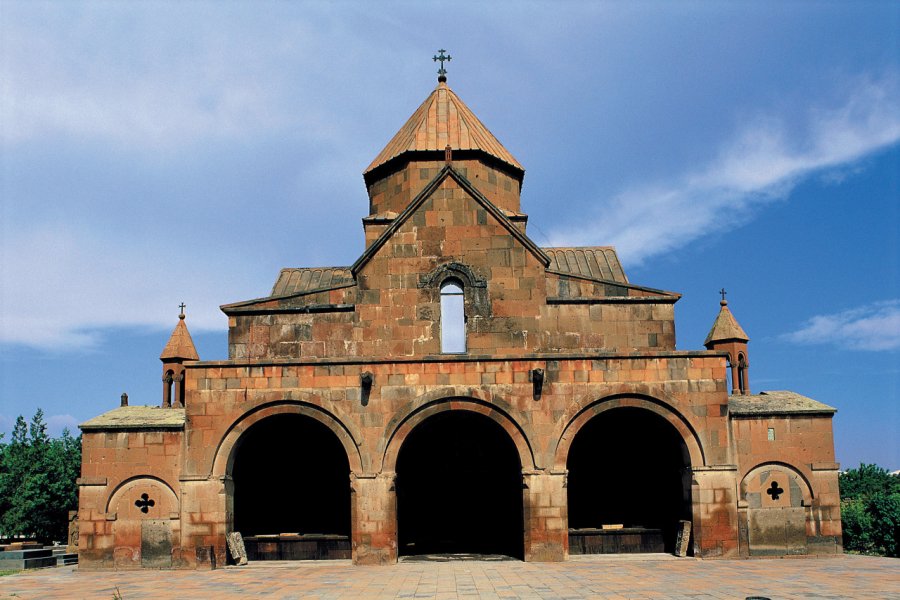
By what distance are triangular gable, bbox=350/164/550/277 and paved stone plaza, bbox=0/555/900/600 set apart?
233 inches

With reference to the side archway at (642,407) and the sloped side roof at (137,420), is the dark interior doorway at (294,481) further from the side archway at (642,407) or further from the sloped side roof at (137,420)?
the side archway at (642,407)

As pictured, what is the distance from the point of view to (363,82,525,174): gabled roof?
19875mm

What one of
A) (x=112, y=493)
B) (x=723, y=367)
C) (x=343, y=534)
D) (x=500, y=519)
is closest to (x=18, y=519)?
(x=112, y=493)

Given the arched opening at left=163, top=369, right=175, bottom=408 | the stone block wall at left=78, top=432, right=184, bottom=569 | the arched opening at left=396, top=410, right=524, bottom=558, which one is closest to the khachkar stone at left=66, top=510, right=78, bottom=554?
the arched opening at left=163, top=369, right=175, bottom=408

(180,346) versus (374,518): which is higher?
(180,346)

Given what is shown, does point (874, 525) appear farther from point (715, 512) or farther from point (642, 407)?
point (642, 407)

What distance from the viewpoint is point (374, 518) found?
15.0 meters

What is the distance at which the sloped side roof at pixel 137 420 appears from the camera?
626 inches

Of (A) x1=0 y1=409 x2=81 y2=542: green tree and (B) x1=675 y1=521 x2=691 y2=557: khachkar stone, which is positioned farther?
(A) x1=0 y1=409 x2=81 y2=542: green tree

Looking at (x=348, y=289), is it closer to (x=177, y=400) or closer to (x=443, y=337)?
(x=443, y=337)

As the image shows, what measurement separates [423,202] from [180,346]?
33.0ft

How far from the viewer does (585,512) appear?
17.3 m

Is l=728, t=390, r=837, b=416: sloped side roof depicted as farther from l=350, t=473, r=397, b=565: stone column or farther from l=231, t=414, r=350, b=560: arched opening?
l=231, t=414, r=350, b=560: arched opening

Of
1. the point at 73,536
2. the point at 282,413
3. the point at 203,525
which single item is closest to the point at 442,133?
the point at 282,413
